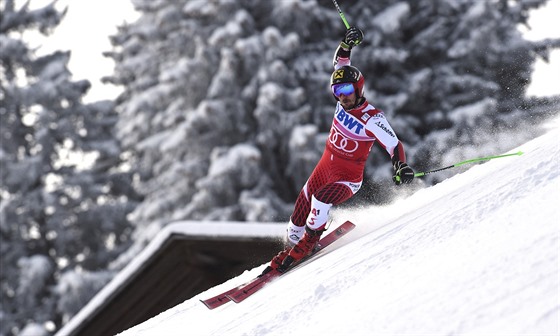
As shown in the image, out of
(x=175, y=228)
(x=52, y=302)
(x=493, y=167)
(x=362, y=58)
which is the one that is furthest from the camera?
(x=52, y=302)

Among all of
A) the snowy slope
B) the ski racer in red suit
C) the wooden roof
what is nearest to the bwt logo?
the ski racer in red suit

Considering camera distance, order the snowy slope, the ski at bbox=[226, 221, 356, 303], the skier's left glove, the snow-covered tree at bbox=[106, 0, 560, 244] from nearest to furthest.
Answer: the snowy slope
the ski at bbox=[226, 221, 356, 303]
the skier's left glove
the snow-covered tree at bbox=[106, 0, 560, 244]

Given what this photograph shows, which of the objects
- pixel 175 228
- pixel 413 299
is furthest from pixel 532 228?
pixel 175 228

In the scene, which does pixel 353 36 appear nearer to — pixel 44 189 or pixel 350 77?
pixel 350 77

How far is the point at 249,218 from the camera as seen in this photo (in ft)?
49.2

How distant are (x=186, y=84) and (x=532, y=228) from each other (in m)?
15.0

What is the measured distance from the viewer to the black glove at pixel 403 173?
4.75 metres

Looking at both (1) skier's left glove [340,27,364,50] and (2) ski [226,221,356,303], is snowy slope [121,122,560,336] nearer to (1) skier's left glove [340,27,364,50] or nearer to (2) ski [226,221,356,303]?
(2) ski [226,221,356,303]

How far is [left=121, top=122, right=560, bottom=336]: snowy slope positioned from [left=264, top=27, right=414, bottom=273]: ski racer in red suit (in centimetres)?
36

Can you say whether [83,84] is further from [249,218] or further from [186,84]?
[249,218]

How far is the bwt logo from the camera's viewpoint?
515 cm

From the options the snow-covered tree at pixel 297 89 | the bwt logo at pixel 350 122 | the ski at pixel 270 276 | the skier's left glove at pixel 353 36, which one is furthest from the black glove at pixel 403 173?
the snow-covered tree at pixel 297 89

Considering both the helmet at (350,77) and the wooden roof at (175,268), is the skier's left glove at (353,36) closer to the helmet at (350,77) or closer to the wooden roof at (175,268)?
the helmet at (350,77)

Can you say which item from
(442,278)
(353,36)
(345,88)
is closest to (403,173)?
(345,88)
